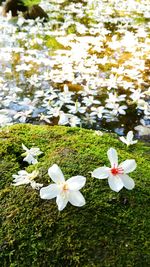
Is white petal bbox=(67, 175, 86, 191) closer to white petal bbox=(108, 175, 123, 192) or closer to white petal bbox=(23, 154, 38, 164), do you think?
white petal bbox=(108, 175, 123, 192)

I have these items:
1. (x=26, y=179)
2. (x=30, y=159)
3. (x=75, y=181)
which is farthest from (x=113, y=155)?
(x=30, y=159)

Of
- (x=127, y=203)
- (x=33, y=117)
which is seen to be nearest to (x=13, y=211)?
(x=127, y=203)

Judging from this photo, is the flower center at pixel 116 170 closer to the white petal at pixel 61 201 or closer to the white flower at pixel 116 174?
the white flower at pixel 116 174

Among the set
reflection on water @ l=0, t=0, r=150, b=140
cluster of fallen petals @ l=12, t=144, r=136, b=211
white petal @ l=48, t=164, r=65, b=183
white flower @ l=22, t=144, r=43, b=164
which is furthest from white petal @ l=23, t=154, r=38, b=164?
reflection on water @ l=0, t=0, r=150, b=140

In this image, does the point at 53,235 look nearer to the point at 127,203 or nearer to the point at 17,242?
the point at 17,242

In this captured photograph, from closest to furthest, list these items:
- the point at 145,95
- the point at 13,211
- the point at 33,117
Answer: the point at 13,211 → the point at 33,117 → the point at 145,95

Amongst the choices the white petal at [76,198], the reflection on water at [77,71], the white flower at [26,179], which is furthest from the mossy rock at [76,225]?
the reflection on water at [77,71]
